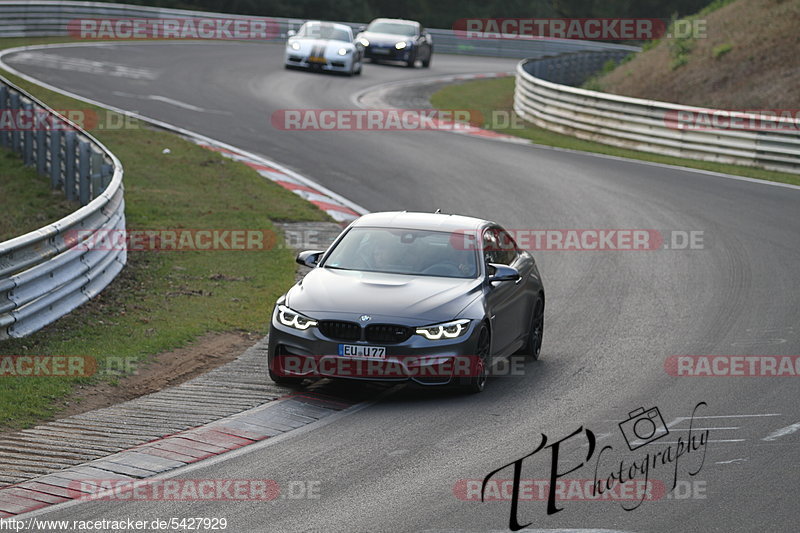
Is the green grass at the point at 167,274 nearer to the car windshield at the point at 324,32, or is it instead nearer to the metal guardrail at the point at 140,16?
the car windshield at the point at 324,32

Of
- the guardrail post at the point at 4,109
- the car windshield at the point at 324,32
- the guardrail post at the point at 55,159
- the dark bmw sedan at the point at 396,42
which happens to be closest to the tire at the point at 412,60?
the dark bmw sedan at the point at 396,42

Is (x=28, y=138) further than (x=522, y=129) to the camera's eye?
No

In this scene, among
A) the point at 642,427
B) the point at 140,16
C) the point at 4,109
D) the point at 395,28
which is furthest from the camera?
the point at 140,16

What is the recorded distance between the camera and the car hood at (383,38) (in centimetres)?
4344

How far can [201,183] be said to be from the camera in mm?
20750

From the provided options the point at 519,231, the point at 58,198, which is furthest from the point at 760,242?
the point at 58,198

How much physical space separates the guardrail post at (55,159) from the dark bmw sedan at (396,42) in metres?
24.4

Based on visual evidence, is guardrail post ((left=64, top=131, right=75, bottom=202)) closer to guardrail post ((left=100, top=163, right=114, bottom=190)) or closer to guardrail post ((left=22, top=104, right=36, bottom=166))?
guardrail post ((left=100, top=163, right=114, bottom=190))

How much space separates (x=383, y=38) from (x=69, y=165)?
26.2 m

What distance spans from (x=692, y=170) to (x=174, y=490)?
1882cm

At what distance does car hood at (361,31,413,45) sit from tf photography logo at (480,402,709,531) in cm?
3487

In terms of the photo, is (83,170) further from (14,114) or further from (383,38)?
(383,38)

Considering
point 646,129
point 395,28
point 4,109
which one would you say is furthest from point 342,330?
point 395,28

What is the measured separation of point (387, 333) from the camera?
1027cm
